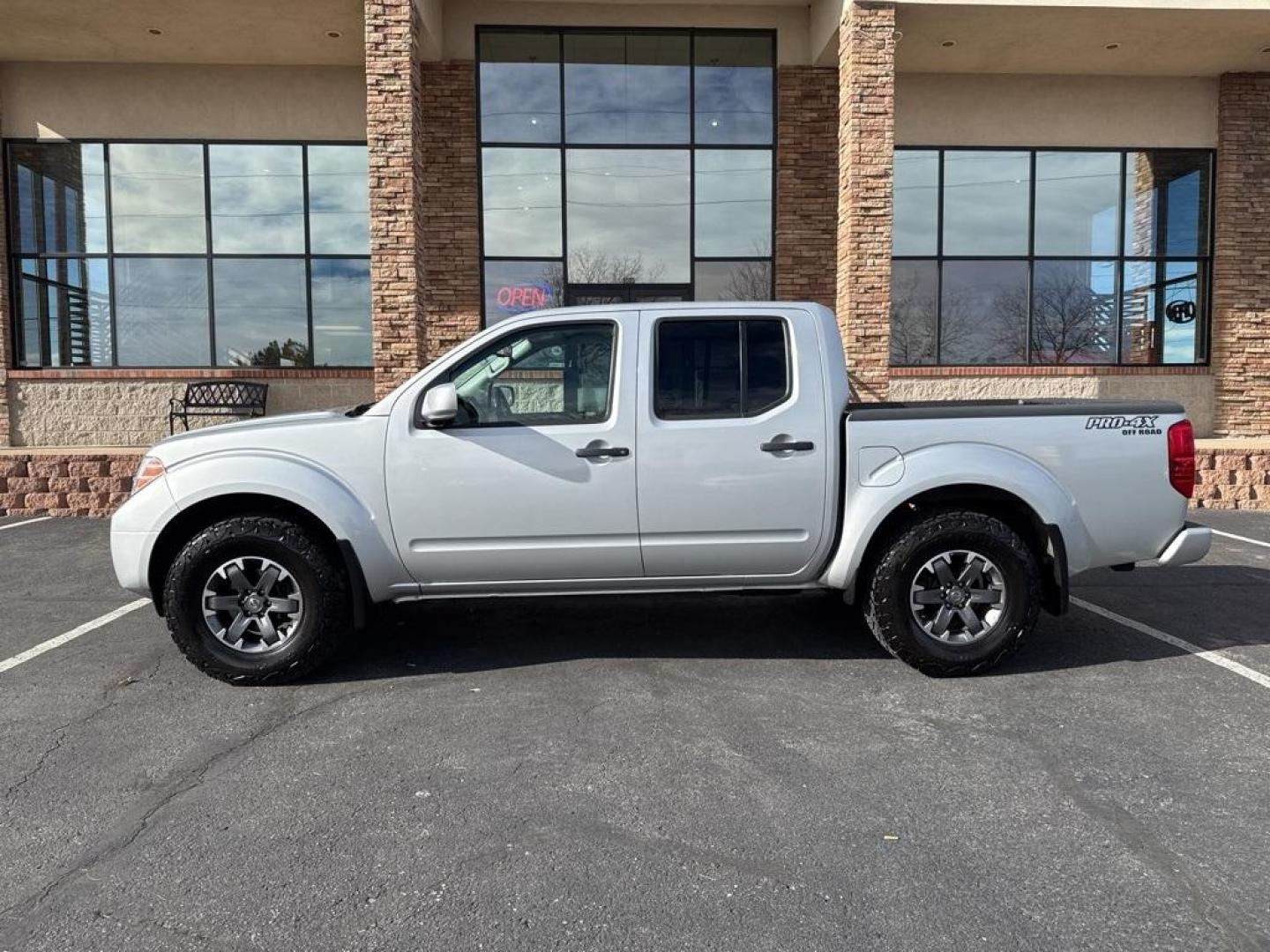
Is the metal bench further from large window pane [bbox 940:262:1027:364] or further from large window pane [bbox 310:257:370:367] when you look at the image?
large window pane [bbox 940:262:1027:364]

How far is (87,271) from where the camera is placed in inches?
562

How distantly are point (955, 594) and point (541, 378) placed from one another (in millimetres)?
2435

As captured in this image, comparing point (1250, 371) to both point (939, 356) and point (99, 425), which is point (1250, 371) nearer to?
point (939, 356)

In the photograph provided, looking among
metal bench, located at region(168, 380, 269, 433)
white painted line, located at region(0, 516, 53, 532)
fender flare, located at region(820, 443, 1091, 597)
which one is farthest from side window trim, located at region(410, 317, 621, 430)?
metal bench, located at region(168, 380, 269, 433)

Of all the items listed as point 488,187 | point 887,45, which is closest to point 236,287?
point 488,187

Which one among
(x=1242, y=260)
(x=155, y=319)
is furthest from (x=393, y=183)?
(x=1242, y=260)

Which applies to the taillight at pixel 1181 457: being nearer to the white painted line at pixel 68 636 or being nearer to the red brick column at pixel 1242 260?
the white painted line at pixel 68 636

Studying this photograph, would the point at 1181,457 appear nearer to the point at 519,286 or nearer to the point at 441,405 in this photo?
the point at 441,405

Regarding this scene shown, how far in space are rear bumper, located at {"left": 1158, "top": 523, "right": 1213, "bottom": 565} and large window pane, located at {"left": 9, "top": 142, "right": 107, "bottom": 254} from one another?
600 inches

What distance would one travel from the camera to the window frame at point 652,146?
43.3 feet

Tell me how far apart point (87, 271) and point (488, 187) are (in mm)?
6630

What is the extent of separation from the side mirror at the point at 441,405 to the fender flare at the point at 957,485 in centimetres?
205

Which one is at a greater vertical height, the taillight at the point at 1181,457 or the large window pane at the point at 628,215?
the large window pane at the point at 628,215

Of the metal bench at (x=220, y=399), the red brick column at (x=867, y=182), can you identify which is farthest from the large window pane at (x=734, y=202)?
the metal bench at (x=220, y=399)
